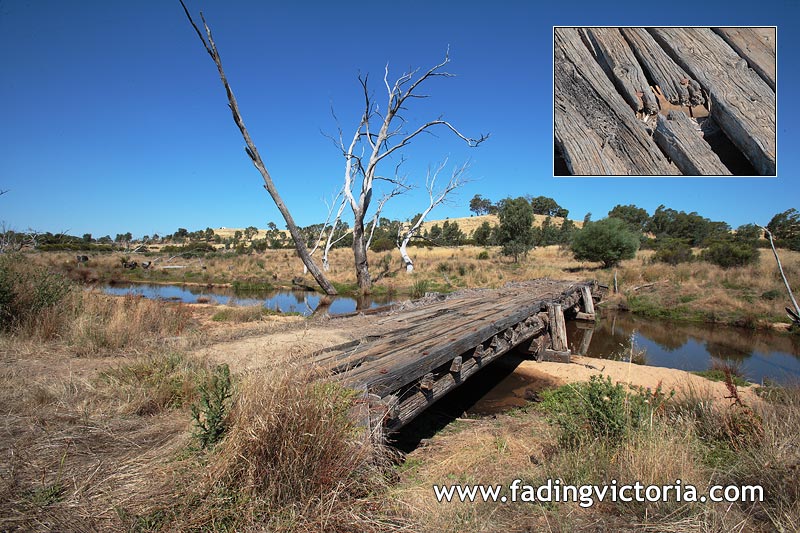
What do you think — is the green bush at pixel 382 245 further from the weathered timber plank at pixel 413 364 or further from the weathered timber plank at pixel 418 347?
Answer: the weathered timber plank at pixel 413 364

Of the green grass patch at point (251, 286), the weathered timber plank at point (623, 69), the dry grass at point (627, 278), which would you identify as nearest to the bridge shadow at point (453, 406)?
the weathered timber plank at point (623, 69)

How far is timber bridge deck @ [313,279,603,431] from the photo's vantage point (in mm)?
3586

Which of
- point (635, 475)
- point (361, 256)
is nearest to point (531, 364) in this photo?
point (635, 475)

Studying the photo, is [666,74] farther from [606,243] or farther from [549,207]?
[549,207]

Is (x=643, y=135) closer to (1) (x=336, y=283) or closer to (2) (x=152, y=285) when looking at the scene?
(1) (x=336, y=283)

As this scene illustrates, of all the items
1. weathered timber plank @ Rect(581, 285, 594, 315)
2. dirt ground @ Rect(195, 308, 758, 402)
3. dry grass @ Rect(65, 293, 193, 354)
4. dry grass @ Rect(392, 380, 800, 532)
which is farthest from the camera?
weathered timber plank @ Rect(581, 285, 594, 315)

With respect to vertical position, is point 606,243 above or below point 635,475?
above

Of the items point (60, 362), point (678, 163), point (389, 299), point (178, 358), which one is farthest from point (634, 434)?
point (389, 299)

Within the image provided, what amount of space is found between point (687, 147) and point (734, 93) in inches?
21.0

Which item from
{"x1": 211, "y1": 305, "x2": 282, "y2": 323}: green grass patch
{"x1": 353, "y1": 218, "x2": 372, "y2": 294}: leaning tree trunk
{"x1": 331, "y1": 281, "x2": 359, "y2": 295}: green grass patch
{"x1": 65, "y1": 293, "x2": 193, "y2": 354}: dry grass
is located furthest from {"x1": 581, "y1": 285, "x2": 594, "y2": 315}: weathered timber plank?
{"x1": 65, "y1": 293, "x2": 193, "y2": 354}: dry grass

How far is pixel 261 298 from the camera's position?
19391 millimetres

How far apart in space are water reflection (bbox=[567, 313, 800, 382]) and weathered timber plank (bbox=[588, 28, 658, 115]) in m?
6.78

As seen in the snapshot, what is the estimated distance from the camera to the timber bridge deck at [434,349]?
11.8ft

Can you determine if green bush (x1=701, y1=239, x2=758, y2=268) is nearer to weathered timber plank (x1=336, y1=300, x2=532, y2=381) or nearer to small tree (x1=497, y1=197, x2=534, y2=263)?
small tree (x1=497, y1=197, x2=534, y2=263)
